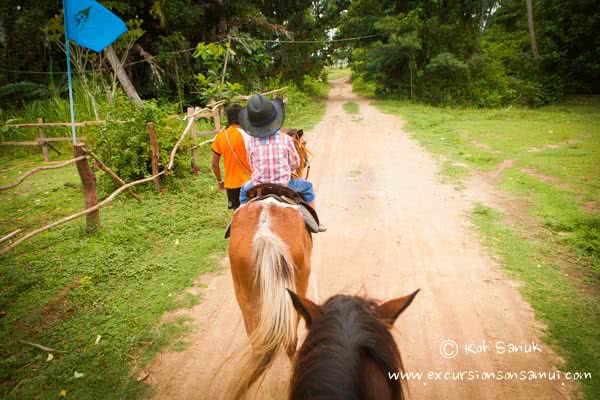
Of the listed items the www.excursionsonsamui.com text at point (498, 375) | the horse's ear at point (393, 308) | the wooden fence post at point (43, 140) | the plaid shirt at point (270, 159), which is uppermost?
the wooden fence post at point (43, 140)

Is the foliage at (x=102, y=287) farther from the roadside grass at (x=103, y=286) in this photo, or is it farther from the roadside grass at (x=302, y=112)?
the roadside grass at (x=302, y=112)

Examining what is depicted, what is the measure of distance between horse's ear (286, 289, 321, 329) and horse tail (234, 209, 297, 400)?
2.45ft

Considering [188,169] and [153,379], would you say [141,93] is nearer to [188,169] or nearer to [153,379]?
[188,169]

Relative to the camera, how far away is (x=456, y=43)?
19.1 metres

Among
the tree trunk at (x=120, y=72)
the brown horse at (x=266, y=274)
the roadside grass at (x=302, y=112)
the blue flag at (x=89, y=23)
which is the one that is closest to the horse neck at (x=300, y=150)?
the brown horse at (x=266, y=274)

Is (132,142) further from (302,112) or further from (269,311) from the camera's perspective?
(302,112)

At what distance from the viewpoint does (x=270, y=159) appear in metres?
3.07

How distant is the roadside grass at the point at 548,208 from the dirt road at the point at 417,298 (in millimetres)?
285

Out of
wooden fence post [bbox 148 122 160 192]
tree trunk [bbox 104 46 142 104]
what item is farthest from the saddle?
tree trunk [bbox 104 46 142 104]

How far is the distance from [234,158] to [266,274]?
7.41 ft

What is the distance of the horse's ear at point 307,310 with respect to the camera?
4.73ft

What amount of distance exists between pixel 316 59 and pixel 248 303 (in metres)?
23.2

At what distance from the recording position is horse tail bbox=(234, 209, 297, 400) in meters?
2.15

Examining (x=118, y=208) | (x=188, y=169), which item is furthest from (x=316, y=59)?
(x=118, y=208)
